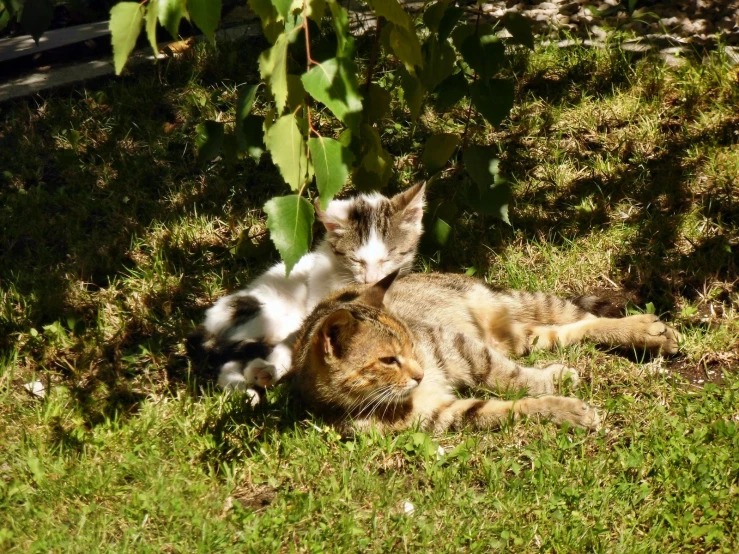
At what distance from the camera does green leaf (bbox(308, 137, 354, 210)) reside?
299cm

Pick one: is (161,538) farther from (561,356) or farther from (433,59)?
(433,59)

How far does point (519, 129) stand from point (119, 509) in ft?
12.1

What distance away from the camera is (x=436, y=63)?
4074 millimetres

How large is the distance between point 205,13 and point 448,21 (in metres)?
1.74

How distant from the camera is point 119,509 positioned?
3383 millimetres

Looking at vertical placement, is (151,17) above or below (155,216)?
above

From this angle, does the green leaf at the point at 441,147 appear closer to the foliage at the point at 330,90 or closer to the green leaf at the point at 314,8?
the foliage at the point at 330,90

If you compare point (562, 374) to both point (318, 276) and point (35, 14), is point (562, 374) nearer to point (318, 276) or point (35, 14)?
point (318, 276)

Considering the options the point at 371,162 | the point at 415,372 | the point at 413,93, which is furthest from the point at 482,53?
the point at 415,372

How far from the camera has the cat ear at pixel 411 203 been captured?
4879 millimetres

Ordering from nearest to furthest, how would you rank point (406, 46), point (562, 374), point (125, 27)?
point (125, 27)
point (406, 46)
point (562, 374)

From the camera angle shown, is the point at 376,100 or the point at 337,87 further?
the point at 376,100

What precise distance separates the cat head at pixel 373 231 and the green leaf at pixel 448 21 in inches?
41.0

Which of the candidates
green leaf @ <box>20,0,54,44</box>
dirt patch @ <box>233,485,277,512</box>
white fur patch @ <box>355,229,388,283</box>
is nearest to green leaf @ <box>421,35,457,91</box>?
white fur patch @ <box>355,229,388,283</box>
